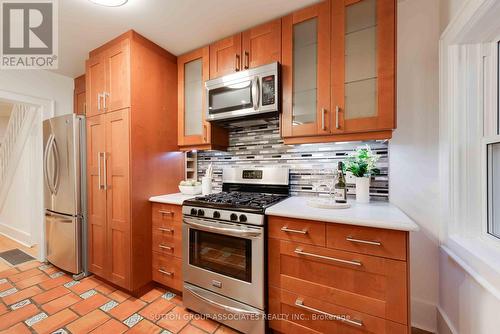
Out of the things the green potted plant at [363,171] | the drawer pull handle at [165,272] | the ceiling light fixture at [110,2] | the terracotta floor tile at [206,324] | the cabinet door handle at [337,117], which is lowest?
the terracotta floor tile at [206,324]

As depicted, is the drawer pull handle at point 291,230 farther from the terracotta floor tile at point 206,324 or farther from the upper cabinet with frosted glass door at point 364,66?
the terracotta floor tile at point 206,324

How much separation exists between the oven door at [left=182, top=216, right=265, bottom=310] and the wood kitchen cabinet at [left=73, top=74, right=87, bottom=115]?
8.02ft

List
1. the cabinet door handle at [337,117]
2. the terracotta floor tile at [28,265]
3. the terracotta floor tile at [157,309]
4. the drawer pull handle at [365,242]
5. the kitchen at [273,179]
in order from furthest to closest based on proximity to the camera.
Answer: the terracotta floor tile at [28,265] < the terracotta floor tile at [157,309] < the cabinet door handle at [337,117] < the kitchen at [273,179] < the drawer pull handle at [365,242]

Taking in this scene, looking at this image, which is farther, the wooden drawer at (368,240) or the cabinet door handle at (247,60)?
the cabinet door handle at (247,60)

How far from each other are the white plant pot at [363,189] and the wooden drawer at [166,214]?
1508 mm

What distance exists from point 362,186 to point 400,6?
1422mm

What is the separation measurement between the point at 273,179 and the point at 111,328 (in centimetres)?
173

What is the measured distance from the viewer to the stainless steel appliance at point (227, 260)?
1351 mm

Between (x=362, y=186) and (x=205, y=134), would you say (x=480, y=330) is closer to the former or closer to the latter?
(x=362, y=186)

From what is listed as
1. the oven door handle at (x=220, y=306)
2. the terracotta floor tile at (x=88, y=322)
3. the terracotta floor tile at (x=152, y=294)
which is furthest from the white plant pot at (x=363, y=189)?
the terracotta floor tile at (x=88, y=322)

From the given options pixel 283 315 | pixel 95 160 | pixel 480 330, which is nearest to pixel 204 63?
pixel 95 160

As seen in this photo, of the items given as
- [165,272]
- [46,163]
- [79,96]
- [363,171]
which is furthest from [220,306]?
[79,96]

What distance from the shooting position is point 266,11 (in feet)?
5.26

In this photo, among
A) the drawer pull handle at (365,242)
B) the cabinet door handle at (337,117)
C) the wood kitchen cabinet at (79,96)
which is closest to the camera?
the drawer pull handle at (365,242)
